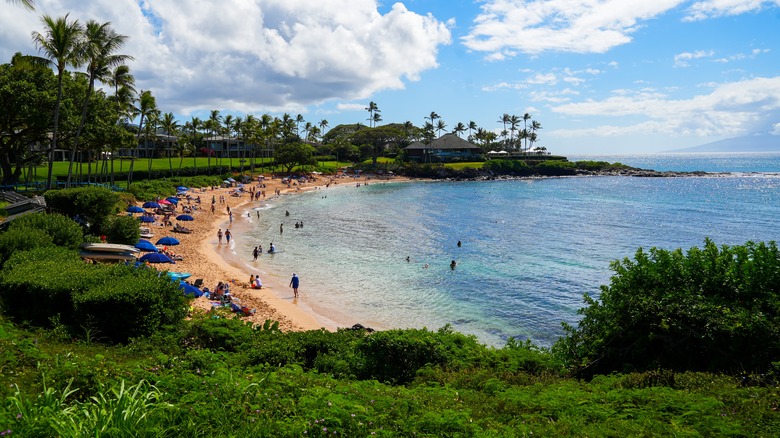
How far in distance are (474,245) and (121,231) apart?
92.7 feet

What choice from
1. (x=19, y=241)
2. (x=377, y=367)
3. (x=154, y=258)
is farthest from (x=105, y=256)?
(x=377, y=367)

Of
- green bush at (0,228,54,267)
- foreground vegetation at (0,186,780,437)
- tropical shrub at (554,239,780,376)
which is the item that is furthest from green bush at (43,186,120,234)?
tropical shrub at (554,239,780,376)

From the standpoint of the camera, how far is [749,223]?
183 feet

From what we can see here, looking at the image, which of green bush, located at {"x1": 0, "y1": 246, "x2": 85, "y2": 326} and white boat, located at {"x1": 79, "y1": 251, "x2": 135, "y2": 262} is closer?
green bush, located at {"x1": 0, "y1": 246, "x2": 85, "y2": 326}

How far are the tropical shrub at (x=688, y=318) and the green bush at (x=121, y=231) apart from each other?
25.5m

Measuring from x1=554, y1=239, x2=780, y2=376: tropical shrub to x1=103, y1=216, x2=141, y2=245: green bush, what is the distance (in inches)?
1002

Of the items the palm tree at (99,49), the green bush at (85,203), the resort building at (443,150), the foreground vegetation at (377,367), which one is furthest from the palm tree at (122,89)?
the resort building at (443,150)

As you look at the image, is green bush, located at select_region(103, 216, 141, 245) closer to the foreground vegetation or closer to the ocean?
the ocean

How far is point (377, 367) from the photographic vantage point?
11.4 meters

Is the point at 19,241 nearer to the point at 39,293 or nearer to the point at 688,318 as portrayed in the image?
the point at 39,293

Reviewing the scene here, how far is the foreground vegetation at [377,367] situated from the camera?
6328mm

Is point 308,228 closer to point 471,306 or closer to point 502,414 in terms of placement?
point 471,306

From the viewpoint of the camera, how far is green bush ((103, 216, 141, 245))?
27.8 m

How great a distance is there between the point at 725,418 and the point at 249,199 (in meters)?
68.2
